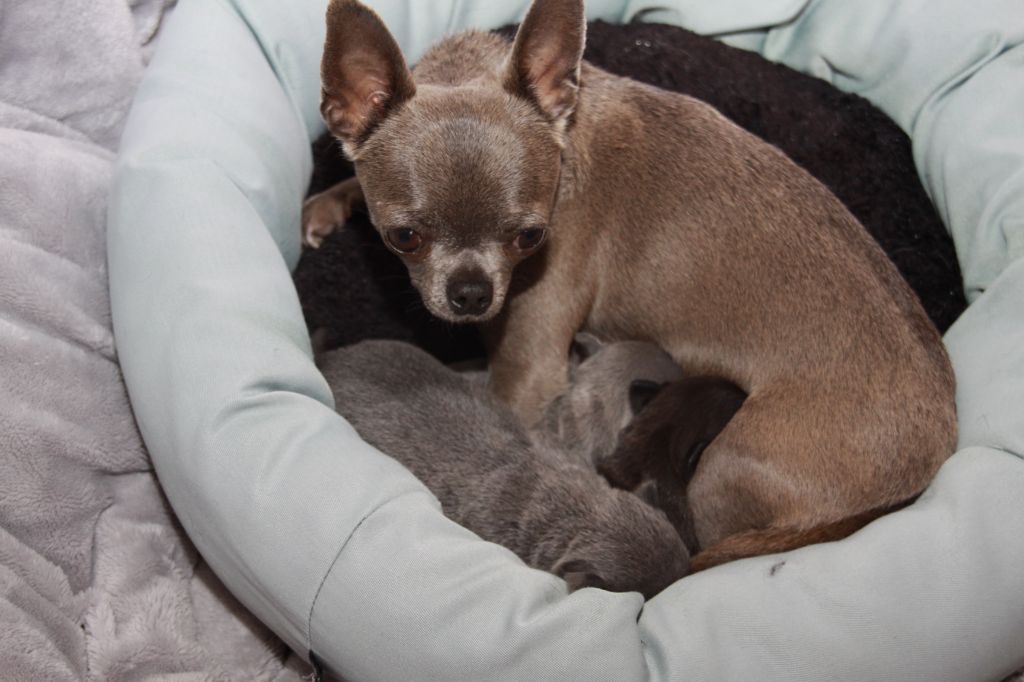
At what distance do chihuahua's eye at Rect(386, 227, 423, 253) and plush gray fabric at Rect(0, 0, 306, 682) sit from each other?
44.7 inches

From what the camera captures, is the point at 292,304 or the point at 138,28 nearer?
the point at 292,304

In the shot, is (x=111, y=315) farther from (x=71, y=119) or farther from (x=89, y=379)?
(x=71, y=119)

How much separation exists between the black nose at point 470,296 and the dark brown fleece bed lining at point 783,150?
848 mm

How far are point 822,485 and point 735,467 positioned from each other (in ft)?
0.89

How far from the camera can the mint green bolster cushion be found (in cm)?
261

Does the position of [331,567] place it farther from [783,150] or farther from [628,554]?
[783,150]

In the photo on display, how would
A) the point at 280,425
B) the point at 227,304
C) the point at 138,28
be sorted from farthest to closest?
1. the point at 138,28
2. the point at 227,304
3. the point at 280,425

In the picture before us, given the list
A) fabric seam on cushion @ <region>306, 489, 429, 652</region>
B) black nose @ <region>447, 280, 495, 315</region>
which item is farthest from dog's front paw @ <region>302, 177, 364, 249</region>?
fabric seam on cushion @ <region>306, 489, 429, 652</region>

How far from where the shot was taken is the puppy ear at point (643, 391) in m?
3.61

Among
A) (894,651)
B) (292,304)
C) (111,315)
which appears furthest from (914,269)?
(111,315)

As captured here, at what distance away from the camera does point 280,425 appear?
288cm

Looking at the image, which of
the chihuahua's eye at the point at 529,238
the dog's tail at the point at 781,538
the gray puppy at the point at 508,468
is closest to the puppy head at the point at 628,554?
the gray puppy at the point at 508,468

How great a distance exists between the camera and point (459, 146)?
3.05 meters

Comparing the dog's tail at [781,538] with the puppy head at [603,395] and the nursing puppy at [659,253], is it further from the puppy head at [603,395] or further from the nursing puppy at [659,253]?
the puppy head at [603,395]
